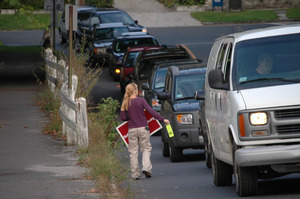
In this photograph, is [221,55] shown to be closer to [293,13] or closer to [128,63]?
[128,63]

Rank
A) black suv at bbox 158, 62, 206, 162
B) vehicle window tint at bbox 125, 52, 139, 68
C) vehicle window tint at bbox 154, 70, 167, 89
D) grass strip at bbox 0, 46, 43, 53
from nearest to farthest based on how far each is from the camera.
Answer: black suv at bbox 158, 62, 206, 162 < vehicle window tint at bbox 154, 70, 167, 89 < vehicle window tint at bbox 125, 52, 139, 68 < grass strip at bbox 0, 46, 43, 53

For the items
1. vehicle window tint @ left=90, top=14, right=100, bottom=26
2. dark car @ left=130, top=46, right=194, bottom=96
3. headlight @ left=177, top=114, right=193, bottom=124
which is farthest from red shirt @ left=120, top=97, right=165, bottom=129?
vehicle window tint @ left=90, top=14, right=100, bottom=26

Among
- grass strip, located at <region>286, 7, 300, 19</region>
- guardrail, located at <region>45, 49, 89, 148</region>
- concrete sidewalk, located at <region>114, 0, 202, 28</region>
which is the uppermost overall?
guardrail, located at <region>45, 49, 89, 148</region>

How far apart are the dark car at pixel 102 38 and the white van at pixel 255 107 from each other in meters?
22.4

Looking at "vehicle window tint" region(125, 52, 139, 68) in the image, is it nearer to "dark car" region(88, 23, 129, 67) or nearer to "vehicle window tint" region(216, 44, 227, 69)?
"dark car" region(88, 23, 129, 67)

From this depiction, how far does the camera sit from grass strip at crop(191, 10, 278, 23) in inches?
1842

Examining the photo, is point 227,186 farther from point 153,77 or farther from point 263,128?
point 153,77

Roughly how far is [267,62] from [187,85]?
618 centimetres

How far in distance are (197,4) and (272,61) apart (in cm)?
4156

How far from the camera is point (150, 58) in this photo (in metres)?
24.2

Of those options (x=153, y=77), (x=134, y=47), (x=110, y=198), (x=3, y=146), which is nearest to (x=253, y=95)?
(x=110, y=198)

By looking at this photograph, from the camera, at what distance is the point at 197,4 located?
51.6m

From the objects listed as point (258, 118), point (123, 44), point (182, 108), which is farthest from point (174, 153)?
point (123, 44)

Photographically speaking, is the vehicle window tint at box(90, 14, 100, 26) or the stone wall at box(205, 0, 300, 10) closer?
the vehicle window tint at box(90, 14, 100, 26)
